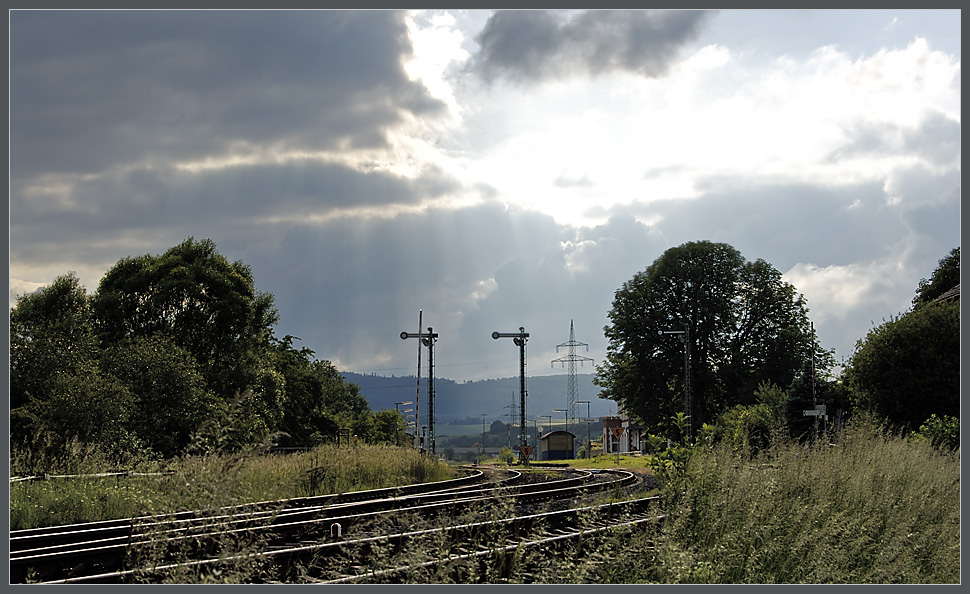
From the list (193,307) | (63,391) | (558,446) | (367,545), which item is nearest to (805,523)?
(367,545)

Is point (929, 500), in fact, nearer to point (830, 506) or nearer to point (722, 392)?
point (830, 506)

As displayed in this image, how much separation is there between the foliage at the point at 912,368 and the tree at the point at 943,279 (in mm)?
22030

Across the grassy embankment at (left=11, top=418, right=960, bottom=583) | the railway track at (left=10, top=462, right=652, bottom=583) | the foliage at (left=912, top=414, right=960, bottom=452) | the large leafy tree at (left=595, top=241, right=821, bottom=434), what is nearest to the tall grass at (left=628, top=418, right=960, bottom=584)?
the grassy embankment at (left=11, top=418, right=960, bottom=583)

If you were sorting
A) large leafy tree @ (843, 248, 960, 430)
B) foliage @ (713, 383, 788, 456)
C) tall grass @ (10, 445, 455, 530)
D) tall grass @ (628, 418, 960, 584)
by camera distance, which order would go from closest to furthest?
tall grass @ (10, 445, 455, 530), tall grass @ (628, 418, 960, 584), foliage @ (713, 383, 788, 456), large leafy tree @ (843, 248, 960, 430)

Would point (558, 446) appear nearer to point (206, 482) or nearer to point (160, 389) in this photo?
point (160, 389)

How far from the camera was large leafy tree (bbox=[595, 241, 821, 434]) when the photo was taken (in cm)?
4584

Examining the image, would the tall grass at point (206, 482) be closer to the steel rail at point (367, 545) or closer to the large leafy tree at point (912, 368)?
the steel rail at point (367, 545)

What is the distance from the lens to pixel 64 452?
663 inches

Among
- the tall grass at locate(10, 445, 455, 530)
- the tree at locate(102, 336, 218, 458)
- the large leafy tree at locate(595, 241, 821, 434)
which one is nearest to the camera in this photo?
the tall grass at locate(10, 445, 455, 530)

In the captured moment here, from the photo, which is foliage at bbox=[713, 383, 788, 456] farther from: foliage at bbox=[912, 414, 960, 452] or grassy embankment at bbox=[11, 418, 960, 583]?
foliage at bbox=[912, 414, 960, 452]

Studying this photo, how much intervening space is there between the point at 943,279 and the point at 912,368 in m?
25.3

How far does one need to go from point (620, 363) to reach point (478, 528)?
4267cm

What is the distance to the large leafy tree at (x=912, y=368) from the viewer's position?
21234 mm

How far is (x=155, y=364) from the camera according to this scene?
93.9ft
